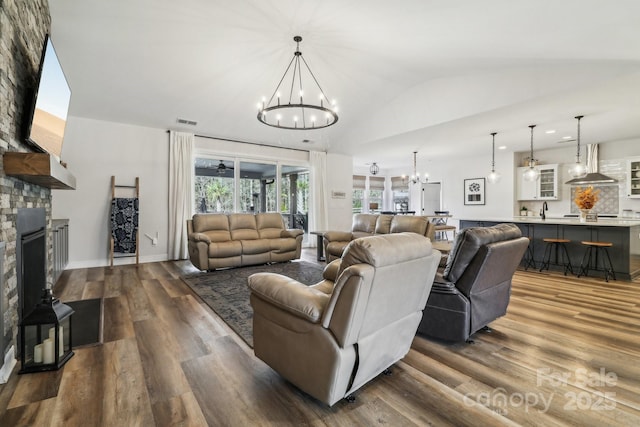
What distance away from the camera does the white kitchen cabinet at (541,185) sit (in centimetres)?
773

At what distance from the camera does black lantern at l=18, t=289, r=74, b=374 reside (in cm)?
195

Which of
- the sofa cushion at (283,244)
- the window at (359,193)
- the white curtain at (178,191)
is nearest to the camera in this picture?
the sofa cushion at (283,244)

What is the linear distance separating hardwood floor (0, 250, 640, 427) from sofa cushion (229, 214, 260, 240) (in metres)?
2.64

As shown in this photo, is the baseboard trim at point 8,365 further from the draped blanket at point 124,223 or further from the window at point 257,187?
the window at point 257,187

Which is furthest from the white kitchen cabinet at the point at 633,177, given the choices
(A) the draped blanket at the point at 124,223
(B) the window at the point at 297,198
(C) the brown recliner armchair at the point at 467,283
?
(A) the draped blanket at the point at 124,223

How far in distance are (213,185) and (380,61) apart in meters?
4.42

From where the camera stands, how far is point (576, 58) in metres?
3.61

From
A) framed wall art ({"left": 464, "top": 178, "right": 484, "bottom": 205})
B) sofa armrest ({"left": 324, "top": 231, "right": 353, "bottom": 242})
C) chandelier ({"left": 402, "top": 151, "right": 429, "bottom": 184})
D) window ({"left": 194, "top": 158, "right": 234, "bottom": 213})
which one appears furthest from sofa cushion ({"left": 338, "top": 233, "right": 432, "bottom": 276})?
framed wall art ({"left": 464, "top": 178, "right": 484, "bottom": 205})

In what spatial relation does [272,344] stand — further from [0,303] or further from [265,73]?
[265,73]

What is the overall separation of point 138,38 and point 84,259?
397 cm

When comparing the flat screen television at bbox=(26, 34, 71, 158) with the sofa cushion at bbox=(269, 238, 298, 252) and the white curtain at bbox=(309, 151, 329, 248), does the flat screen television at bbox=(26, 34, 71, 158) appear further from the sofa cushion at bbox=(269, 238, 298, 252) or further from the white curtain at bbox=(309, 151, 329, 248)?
the white curtain at bbox=(309, 151, 329, 248)

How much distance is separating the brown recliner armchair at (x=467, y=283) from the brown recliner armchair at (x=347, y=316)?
1.89 ft

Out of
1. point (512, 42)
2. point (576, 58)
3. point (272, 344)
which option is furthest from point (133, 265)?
point (576, 58)

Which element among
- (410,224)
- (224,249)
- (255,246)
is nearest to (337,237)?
(410,224)
